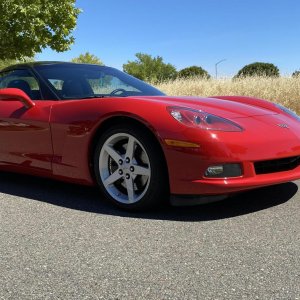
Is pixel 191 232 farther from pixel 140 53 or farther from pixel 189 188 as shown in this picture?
pixel 140 53

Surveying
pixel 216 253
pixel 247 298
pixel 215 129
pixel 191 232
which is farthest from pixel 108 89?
pixel 247 298

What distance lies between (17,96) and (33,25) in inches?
519

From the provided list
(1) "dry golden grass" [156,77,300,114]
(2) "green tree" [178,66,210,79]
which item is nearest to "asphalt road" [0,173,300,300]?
(1) "dry golden grass" [156,77,300,114]

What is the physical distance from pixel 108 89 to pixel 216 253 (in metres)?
2.30

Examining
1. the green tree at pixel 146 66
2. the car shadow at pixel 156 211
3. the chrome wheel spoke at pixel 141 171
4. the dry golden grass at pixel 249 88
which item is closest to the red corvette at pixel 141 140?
the chrome wheel spoke at pixel 141 171

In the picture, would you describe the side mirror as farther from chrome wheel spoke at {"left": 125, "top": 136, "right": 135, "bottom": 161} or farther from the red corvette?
chrome wheel spoke at {"left": 125, "top": 136, "right": 135, "bottom": 161}

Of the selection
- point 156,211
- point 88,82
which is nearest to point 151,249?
point 156,211

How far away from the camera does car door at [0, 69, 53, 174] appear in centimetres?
422

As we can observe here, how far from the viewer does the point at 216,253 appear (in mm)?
2850

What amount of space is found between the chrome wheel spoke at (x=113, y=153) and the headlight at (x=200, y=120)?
561mm

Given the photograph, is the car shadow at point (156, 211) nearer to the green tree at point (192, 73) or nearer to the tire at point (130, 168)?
the tire at point (130, 168)

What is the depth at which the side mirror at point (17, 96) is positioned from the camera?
14.2ft

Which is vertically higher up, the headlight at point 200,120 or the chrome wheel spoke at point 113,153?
the headlight at point 200,120

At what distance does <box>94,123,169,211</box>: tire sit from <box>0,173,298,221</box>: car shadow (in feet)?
0.39
